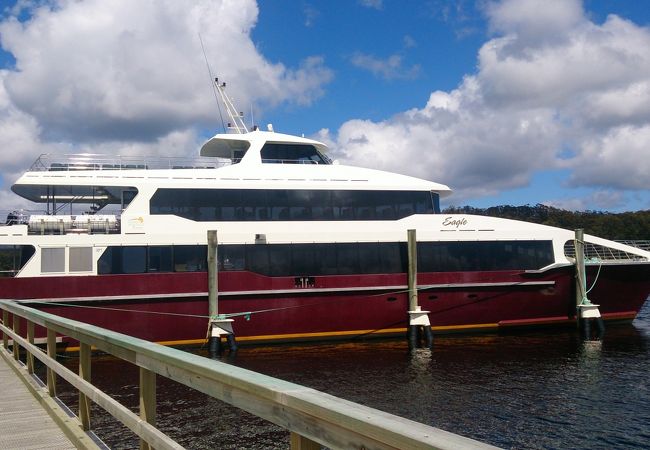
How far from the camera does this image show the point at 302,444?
2088 millimetres

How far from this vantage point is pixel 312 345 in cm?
1773

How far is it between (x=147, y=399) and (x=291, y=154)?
18.0 m

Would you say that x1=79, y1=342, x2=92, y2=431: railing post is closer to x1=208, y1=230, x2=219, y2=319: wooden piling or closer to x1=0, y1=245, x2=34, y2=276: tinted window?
x1=208, y1=230, x2=219, y2=319: wooden piling

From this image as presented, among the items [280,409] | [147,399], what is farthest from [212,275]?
[280,409]

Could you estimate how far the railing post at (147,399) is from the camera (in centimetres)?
323

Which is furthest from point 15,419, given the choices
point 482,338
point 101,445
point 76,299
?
point 482,338

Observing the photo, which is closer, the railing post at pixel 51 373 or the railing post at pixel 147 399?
the railing post at pixel 147 399

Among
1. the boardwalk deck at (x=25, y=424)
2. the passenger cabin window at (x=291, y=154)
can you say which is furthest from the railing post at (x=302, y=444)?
the passenger cabin window at (x=291, y=154)

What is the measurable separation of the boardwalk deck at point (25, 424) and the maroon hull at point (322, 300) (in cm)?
941

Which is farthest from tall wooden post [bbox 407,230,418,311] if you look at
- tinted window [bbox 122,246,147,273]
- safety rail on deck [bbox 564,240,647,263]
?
tinted window [bbox 122,246,147,273]

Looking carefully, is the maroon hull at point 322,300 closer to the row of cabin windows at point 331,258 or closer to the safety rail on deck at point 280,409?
the row of cabin windows at point 331,258

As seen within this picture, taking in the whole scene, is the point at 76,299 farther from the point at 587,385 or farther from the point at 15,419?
the point at 587,385

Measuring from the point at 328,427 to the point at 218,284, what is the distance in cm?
1530

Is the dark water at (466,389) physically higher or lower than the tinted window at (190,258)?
lower
